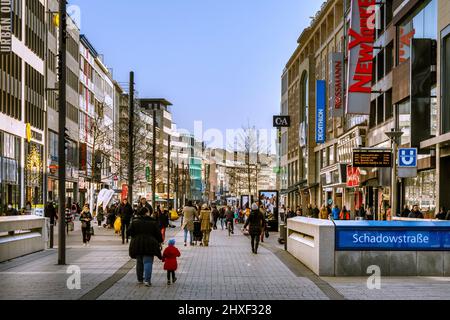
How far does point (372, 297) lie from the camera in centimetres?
1500

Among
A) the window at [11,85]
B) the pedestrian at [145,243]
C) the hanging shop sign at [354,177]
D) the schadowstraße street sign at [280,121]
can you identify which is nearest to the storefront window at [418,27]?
the hanging shop sign at [354,177]

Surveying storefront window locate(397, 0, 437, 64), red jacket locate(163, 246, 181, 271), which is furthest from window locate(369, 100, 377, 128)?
red jacket locate(163, 246, 181, 271)

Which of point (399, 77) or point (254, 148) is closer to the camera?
point (399, 77)

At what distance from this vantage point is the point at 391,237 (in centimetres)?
1927

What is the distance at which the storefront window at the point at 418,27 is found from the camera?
41406 mm

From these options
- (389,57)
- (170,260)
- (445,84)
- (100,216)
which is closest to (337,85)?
(389,57)

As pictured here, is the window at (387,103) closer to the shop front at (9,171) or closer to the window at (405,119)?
the window at (405,119)

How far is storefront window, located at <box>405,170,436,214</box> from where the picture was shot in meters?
40.6

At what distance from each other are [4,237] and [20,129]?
3952 centimetres

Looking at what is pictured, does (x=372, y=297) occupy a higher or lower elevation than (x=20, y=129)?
lower
